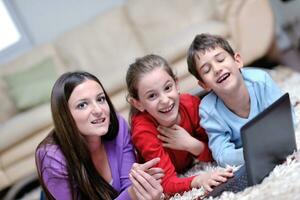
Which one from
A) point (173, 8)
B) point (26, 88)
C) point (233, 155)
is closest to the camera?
point (233, 155)

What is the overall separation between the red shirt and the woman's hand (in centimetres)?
16

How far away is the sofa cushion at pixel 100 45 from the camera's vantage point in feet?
11.2

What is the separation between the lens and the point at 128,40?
346 cm


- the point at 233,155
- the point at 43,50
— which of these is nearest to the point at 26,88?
the point at 43,50

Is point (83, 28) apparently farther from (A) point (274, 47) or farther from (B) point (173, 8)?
(A) point (274, 47)

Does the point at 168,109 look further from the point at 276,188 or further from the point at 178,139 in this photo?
the point at 276,188

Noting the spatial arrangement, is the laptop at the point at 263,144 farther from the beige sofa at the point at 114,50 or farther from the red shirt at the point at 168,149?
the beige sofa at the point at 114,50

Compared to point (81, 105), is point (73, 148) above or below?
below

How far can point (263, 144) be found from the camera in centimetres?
93

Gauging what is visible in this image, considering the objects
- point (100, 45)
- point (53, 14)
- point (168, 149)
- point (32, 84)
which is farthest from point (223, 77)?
point (53, 14)

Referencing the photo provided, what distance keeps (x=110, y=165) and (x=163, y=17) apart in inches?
87.7

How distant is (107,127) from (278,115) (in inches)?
Answer: 21.3

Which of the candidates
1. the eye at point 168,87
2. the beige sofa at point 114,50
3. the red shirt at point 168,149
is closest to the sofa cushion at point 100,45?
the beige sofa at point 114,50

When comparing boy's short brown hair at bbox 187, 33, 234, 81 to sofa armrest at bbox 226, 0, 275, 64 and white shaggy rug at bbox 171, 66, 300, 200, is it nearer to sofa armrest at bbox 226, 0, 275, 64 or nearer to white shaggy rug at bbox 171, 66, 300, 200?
white shaggy rug at bbox 171, 66, 300, 200
